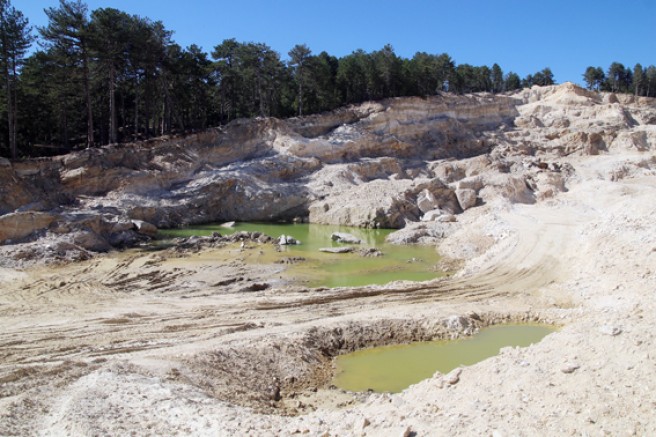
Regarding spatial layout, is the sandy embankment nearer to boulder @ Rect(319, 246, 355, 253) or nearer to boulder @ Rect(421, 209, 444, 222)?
boulder @ Rect(319, 246, 355, 253)

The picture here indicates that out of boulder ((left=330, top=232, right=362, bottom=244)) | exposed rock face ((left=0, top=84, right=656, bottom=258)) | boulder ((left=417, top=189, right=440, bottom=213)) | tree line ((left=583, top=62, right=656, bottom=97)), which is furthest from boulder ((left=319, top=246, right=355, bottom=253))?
tree line ((left=583, top=62, right=656, bottom=97))

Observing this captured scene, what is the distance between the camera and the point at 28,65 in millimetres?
30578

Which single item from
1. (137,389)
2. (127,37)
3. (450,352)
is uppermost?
(127,37)

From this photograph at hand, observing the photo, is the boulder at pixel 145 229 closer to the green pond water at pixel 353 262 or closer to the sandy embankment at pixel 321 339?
the green pond water at pixel 353 262

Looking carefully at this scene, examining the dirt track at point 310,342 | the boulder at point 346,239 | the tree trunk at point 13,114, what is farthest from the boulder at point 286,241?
the tree trunk at point 13,114

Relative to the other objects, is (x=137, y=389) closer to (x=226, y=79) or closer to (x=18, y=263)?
(x=18, y=263)

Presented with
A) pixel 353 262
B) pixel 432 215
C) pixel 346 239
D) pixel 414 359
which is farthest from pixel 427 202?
pixel 414 359

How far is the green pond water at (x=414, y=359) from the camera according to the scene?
929 centimetres

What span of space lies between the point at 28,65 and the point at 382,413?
112ft

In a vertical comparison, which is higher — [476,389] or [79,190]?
[79,190]

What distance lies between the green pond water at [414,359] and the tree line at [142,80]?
2832cm

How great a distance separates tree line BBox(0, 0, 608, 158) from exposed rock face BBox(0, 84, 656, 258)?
3836 mm

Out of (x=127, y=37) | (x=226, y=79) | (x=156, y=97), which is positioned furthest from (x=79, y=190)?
(x=226, y=79)

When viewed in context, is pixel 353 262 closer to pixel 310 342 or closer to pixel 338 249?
pixel 338 249
